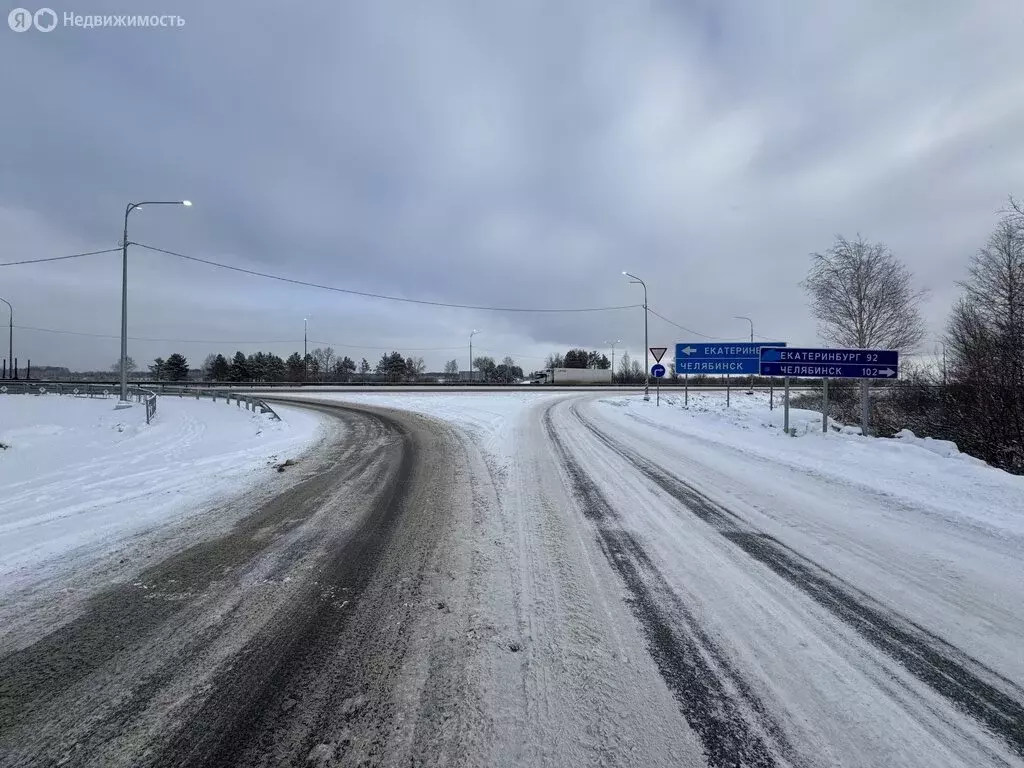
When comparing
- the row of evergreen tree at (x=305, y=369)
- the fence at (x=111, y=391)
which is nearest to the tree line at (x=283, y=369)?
the row of evergreen tree at (x=305, y=369)

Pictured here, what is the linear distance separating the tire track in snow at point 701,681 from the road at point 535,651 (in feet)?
0.04

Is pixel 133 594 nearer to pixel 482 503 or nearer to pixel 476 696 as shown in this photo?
pixel 476 696

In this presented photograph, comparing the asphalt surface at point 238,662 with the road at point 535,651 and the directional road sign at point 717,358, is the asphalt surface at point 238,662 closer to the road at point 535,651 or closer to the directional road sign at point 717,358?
the road at point 535,651

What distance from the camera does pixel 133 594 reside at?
3730 mm

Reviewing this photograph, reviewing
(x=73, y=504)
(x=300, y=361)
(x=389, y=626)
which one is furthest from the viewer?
(x=300, y=361)

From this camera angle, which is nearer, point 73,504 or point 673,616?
point 673,616

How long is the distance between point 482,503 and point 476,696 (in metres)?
3.96

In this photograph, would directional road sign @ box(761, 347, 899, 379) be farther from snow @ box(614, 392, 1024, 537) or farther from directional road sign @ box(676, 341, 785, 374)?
directional road sign @ box(676, 341, 785, 374)

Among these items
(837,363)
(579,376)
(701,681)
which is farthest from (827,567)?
(579,376)

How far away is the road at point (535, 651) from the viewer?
220 cm

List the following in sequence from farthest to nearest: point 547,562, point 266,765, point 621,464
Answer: point 621,464 → point 547,562 → point 266,765

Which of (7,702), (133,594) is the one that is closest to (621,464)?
(133,594)

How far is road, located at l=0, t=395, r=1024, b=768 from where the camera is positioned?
7.22 ft

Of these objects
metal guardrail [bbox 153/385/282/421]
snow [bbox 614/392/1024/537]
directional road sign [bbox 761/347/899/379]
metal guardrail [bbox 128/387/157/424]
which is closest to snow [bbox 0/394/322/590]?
metal guardrail [bbox 128/387/157/424]
